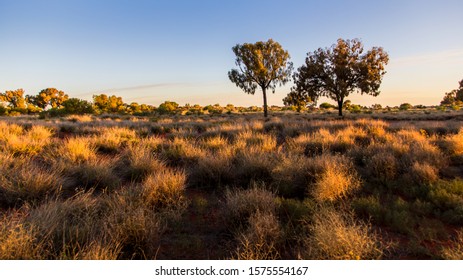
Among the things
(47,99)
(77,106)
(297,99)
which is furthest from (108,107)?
(297,99)

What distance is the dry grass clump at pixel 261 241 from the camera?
3.26 m

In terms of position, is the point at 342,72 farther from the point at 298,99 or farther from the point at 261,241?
the point at 261,241

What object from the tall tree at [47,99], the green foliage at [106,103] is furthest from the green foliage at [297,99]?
the tall tree at [47,99]

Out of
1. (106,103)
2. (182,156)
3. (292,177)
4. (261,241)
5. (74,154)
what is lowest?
(261,241)

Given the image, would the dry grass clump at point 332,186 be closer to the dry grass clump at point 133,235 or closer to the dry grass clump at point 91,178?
the dry grass clump at point 133,235

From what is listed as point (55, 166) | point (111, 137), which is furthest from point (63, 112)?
point (55, 166)

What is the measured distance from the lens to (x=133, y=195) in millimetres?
4820

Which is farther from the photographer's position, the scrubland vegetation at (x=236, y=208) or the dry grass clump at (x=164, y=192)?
the dry grass clump at (x=164, y=192)

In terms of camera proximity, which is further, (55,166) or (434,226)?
(55,166)

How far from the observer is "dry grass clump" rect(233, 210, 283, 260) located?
326cm

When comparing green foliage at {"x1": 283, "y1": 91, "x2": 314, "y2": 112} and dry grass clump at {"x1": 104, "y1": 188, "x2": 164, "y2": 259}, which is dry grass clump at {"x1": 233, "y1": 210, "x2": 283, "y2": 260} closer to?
dry grass clump at {"x1": 104, "y1": 188, "x2": 164, "y2": 259}

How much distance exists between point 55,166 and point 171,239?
14.7 ft

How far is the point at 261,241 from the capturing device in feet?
11.0
